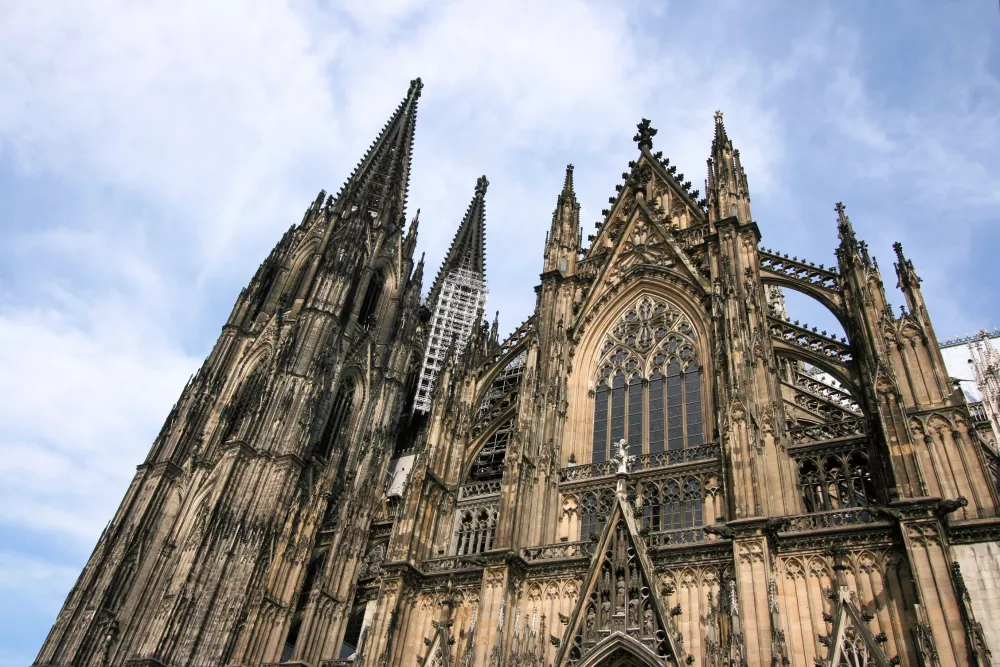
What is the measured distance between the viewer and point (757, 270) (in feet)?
64.3

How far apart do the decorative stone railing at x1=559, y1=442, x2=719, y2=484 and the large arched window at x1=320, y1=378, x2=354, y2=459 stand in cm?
1830

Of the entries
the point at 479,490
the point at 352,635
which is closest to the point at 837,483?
the point at 479,490

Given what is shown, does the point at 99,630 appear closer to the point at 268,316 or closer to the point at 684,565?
the point at 268,316


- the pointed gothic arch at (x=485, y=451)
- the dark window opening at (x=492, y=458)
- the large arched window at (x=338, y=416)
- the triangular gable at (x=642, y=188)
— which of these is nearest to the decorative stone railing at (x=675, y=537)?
the pointed gothic arch at (x=485, y=451)

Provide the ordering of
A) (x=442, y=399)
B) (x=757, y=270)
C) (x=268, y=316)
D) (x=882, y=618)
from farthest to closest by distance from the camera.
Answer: (x=268, y=316) < (x=442, y=399) < (x=757, y=270) < (x=882, y=618)

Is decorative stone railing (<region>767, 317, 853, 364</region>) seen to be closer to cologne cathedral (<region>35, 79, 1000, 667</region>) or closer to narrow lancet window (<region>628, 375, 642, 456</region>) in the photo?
cologne cathedral (<region>35, 79, 1000, 667</region>)

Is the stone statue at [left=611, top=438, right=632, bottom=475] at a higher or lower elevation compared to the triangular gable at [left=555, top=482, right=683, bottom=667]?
higher

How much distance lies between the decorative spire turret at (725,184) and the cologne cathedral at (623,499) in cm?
9

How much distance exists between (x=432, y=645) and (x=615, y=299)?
10.9 meters

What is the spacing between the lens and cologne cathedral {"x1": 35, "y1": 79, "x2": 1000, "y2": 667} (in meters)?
13.7

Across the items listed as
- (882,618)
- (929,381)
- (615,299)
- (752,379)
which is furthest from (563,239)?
(882,618)

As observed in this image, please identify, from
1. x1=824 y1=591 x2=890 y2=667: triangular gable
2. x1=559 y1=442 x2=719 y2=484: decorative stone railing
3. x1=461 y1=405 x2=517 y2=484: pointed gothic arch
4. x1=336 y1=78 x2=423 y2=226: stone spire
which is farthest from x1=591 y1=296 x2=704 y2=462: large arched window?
x1=336 y1=78 x2=423 y2=226: stone spire

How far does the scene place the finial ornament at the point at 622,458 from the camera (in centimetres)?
1730

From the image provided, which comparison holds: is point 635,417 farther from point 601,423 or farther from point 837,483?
point 837,483
